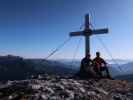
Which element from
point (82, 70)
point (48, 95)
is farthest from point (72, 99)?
point (82, 70)

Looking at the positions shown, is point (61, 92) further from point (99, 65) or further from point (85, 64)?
point (99, 65)

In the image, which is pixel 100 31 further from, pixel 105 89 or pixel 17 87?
pixel 17 87

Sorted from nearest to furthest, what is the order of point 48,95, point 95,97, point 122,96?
point 48,95 → point 95,97 → point 122,96

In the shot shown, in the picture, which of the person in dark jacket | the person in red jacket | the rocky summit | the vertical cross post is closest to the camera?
the rocky summit

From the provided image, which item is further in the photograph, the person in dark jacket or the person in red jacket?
the person in red jacket

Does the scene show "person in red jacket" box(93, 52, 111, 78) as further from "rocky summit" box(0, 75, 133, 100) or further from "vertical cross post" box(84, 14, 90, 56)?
"rocky summit" box(0, 75, 133, 100)

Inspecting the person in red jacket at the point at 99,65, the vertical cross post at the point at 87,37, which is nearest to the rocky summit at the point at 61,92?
the person in red jacket at the point at 99,65

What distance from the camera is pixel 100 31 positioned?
17.0 metres

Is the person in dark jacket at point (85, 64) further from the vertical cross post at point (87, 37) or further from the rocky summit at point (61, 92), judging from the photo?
the rocky summit at point (61, 92)

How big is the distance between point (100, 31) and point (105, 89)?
5.68 meters

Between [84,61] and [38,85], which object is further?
[84,61]

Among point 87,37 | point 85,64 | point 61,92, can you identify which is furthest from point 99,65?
point 61,92

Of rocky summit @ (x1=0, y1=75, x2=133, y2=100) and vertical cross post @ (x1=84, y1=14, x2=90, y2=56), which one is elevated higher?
vertical cross post @ (x1=84, y1=14, x2=90, y2=56)

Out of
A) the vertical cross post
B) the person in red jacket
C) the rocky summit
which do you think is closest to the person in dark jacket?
the person in red jacket
